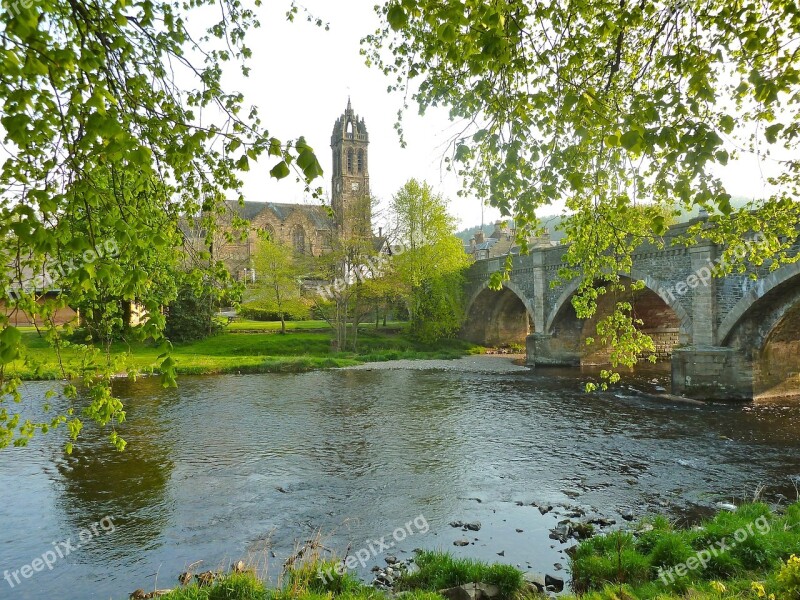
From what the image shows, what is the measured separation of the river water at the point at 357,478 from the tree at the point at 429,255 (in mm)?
18753

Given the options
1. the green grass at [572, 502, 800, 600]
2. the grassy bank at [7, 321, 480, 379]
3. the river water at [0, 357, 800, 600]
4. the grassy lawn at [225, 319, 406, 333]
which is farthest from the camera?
the grassy lawn at [225, 319, 406, 333]

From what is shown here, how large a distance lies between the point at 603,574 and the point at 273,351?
95.5ft

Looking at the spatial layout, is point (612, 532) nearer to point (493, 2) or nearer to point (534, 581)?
point (534, 581)

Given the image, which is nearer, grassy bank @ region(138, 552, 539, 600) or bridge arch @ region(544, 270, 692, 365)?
grassy bank @ region(138, 552, 539, 600)

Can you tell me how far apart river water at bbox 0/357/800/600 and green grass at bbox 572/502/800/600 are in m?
0.64

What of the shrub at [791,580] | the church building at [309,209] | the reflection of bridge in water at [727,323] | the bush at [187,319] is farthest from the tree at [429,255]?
the shrub at [791,580]

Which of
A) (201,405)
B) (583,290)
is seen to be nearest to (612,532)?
(583,290)

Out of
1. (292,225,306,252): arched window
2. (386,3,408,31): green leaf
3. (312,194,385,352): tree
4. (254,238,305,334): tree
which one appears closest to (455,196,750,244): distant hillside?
(386,3,408,31): green leaf

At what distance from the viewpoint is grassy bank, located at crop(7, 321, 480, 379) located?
28.2 metres

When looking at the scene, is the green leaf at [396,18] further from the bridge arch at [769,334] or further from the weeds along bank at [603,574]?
the bridge arch at [769,334]

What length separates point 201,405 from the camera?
A: 61.6 ft

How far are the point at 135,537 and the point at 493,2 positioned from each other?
28.3 feet

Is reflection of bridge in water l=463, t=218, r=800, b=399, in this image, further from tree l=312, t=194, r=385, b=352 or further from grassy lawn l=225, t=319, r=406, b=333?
grassy lawn l=225, t=319, r=406, b=333

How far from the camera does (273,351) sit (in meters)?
33.7
